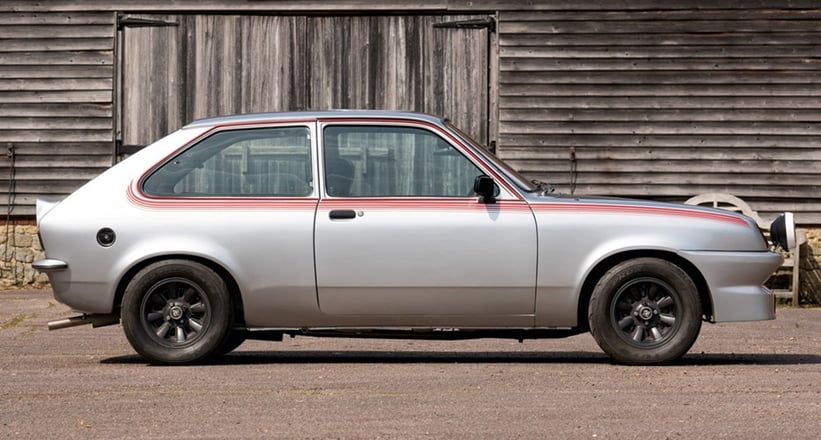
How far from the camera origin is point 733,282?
881 centimetres

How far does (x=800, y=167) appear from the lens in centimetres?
1694

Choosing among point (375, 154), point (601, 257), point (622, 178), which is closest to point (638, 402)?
point (601, 257)

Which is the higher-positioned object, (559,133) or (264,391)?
(559,133)

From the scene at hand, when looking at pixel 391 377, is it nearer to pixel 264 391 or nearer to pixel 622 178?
pixel 264 391

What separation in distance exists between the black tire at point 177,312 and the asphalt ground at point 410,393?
0.12 metres

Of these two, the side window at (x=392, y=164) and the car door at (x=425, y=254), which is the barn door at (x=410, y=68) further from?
the car door at (x=425, y=254)

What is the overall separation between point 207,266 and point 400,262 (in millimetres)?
1173

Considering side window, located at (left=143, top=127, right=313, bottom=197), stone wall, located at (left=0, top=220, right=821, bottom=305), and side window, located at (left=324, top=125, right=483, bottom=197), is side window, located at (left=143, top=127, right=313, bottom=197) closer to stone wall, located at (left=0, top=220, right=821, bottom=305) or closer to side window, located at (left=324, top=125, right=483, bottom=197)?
side window, located at (left=324, top=125, right=483, bottom=197)

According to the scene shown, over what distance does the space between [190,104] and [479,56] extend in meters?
3.39

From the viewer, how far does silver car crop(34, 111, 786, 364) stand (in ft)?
28.6

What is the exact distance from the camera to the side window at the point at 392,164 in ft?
29.1

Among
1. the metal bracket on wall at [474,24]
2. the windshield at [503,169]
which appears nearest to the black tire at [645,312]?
the windshield at [503,169]

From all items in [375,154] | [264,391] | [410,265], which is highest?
[375,154]

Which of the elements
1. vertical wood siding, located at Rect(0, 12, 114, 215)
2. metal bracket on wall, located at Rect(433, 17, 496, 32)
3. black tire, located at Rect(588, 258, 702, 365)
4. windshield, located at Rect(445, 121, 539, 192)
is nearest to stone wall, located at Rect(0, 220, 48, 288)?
vertical wood siding, located at Rect(0, 12, 114, 215)
